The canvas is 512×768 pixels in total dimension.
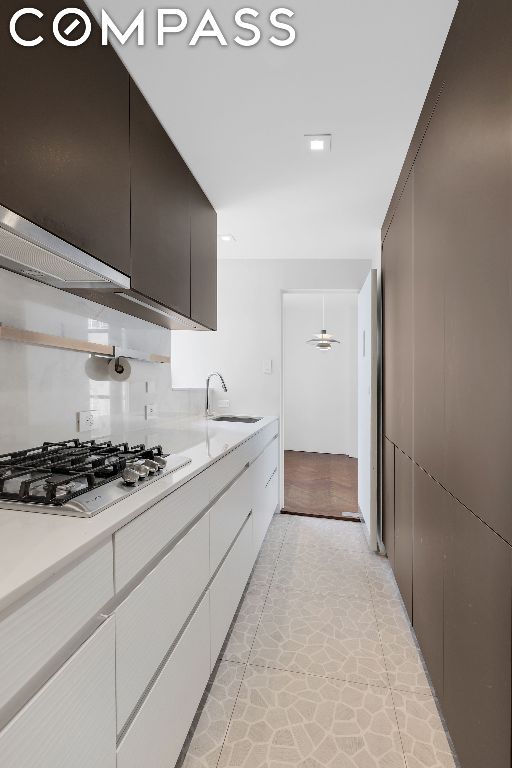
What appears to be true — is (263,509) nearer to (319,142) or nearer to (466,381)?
(466,381)

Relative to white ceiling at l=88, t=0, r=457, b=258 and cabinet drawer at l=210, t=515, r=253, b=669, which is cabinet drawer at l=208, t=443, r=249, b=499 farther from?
white ceiling at l=88, t=0, r=457, b=258

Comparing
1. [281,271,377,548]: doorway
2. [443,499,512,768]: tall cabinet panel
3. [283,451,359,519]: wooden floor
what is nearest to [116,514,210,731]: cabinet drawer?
[443,499,512,768]: tall cabinet panel

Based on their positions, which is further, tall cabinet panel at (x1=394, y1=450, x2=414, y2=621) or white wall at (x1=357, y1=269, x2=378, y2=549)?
white wall at (x1=357, y1=269, x2=378, y2=549)

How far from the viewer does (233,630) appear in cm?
213

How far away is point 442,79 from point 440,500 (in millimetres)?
1494

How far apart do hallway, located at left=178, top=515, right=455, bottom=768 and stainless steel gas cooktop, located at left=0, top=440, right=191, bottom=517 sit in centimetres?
97

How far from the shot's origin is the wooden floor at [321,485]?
164 inches

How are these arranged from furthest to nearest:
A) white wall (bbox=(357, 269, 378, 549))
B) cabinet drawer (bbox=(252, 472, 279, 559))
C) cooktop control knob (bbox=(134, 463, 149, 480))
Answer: white wall (bbox=(357, 269, 378, 549)), cabinet drawer (bbox=(252, 472, 279, 559)), cooktop control knob (bbox=(134, 463, 149, 480))

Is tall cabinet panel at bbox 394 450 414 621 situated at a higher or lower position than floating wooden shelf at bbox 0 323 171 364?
lower

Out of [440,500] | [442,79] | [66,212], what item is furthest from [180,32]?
[440,500]

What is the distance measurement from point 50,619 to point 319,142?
213 centimetres

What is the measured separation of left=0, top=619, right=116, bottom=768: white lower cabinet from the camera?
2.19ft

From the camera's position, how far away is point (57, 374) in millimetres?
1683

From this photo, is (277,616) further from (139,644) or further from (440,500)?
(139,644)
